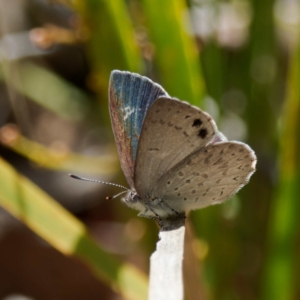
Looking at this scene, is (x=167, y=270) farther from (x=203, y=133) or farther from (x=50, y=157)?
(x=50, y=157)

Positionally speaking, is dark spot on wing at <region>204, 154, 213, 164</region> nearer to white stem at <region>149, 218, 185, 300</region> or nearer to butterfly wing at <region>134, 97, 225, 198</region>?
→ butterfly wing at <region>134, 97, 225, 198</region>

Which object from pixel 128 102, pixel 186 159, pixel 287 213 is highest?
pixel 128 102

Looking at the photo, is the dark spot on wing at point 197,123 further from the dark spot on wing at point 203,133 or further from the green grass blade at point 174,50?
the green grass blade at point 174,50

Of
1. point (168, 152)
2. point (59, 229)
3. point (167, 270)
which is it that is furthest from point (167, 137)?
point (167, 270)

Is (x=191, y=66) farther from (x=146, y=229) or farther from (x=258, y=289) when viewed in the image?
(x=258, y=289)

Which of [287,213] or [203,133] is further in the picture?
[287,213]

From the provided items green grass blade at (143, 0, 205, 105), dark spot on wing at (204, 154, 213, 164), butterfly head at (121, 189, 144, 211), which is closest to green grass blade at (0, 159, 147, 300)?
butterfly head at (121, 189, 144, 211)

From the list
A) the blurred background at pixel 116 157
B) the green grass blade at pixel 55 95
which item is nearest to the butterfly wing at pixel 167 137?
the blurred background at pixel 116 157
